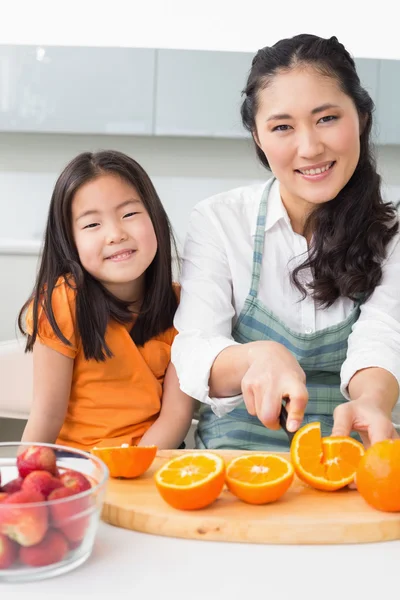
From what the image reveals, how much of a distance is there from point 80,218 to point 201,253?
0.82ft

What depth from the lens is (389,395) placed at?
1.32 meters

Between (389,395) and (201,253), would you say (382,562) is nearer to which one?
(389,395)

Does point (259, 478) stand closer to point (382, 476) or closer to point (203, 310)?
point (382, 476)

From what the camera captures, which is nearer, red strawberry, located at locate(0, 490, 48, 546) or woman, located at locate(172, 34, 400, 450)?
red strawberry, located at locate(0, 490, 48, 546)

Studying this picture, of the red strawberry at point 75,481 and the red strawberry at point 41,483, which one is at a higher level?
the red strawberry at point 41,483

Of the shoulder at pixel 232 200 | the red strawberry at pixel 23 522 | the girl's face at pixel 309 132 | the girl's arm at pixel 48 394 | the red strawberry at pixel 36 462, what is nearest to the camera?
the red strawberry at pixel 23 522

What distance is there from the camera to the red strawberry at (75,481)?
2.72 ft

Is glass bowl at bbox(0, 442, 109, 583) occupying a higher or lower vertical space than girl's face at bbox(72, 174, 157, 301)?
lower

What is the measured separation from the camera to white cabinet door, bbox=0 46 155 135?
3490mm

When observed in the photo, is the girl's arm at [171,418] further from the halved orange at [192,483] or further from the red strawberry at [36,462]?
the red strawberry at [36,462]

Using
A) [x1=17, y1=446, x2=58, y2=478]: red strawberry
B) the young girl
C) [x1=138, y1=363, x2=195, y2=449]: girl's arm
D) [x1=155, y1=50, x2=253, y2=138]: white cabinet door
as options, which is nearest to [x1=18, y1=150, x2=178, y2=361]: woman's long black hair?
the young girl

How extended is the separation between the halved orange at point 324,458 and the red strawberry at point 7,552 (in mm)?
390

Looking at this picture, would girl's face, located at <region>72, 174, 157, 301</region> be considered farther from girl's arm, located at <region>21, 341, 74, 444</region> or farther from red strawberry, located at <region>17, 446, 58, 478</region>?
red strawberry, located at <region>17, 446, 58, 478</region>

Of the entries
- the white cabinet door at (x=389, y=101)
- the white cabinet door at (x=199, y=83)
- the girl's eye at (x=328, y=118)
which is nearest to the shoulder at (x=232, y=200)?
the girl's eye at (x=328, y=118)
